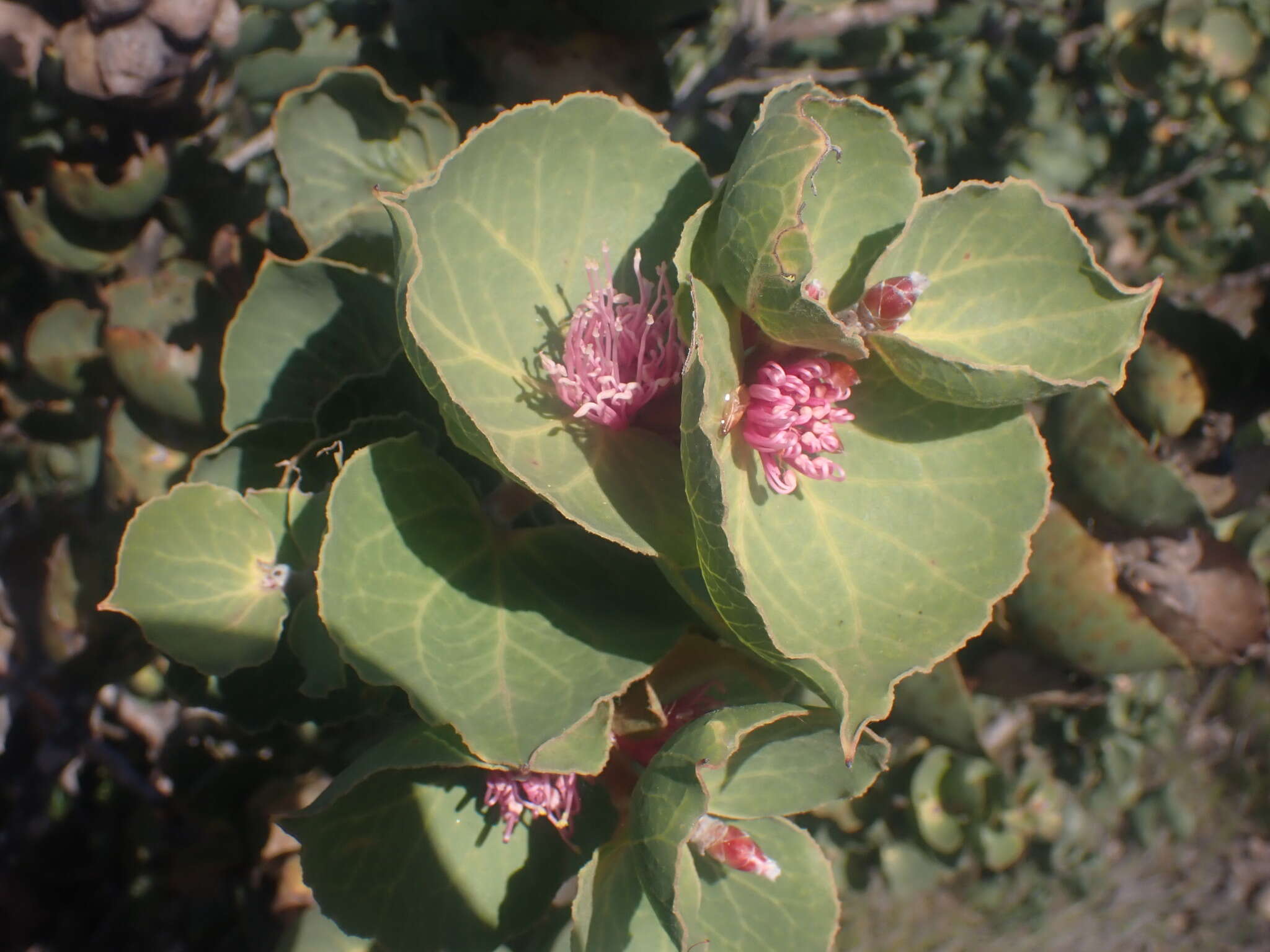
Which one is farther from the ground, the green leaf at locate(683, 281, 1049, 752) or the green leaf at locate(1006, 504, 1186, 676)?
the green leaf at locate(683, 281, 1049, 752)

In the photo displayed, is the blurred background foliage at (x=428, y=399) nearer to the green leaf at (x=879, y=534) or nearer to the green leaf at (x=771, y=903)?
the green leaf at (x=771, y=903)

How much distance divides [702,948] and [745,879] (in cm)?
11

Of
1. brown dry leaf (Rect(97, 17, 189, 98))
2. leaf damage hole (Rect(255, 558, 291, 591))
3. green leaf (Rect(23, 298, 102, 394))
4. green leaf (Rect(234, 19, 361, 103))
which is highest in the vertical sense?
brown dry leaf (Rect(97, 17, 189, 98))

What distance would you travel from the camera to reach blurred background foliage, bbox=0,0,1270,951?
146cm

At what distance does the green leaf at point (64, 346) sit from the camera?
70.0 inches

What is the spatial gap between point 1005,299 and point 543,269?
1.63ft

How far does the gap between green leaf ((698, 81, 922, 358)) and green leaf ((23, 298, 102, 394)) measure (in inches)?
52.9

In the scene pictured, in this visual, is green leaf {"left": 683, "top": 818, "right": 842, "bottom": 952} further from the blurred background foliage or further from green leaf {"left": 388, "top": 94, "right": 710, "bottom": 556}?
green leaf {"left": 388, "top": 94, "right": 710, "bottom": 556}

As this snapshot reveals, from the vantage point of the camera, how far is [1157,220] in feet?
8.97

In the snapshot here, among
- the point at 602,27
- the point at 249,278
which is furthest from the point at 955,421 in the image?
the point at 249,278

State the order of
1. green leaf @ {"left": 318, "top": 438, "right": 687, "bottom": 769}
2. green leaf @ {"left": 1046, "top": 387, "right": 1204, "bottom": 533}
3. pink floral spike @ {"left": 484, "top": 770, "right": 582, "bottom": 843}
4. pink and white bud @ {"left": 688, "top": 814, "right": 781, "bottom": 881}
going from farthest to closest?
green leaf @ {"left": 1046, "top": 387, "right": 1204, "bottom": 533}
pink floral spike @ {"left": 484, "top": 770, "right": 582, "bottom": 843}
pink and white bud @ {"left": 688, "top": 814, "right": 781, "bottom": 881}
green leaf @ {"left": 318, "top": 438, "right": 687, "bottom": 769}

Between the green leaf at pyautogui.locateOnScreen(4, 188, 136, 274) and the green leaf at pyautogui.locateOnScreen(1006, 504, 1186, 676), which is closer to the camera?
the green leaf at pyautogui.locateOnScreen(1006, 504, 1186, 676)

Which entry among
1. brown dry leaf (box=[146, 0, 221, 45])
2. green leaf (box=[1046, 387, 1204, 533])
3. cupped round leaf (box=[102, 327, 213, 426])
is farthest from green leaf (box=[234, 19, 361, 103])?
green leaf (box=[1046, 387, 1204, 533])

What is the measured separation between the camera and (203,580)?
3.90 feet
